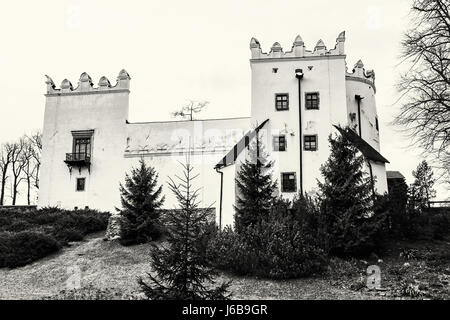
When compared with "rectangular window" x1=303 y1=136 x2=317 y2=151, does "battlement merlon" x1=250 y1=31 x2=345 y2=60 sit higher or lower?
higher

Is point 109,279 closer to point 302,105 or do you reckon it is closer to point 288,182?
point 288,182

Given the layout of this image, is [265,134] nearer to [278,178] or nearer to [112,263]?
[278,178]

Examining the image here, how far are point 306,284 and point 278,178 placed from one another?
9440mm

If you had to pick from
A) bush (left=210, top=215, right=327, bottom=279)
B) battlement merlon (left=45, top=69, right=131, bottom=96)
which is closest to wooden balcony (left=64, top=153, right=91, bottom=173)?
battlement merlon (left=45, top=69, right=131, bottom=96)

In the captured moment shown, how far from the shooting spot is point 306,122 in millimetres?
27266

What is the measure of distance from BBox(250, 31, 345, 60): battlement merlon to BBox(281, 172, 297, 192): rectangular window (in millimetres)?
6989

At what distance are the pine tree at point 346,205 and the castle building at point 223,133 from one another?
1.56m

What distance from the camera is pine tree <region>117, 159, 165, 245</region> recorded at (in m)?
24.7

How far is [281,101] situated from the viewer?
27.9 meters

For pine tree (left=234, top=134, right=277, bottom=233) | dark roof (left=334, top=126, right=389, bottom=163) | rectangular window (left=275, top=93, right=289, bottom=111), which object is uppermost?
rectangular window (left=275, top=93, right=289, bottom=111)

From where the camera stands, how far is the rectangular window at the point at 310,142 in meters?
26.9

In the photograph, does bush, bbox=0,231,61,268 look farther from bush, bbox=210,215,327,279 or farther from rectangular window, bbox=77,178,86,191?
bush, bbox=210,215,327,279

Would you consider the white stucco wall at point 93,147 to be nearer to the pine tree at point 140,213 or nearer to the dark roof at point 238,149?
the pine tree at point 140,213
